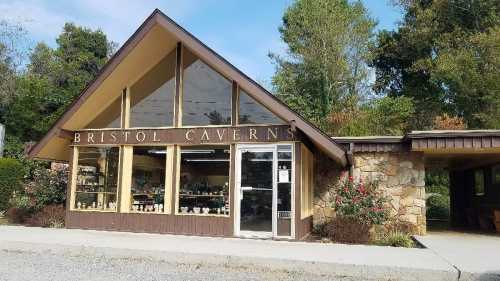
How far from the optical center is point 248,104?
41.2ft

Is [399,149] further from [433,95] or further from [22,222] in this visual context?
[433,95]

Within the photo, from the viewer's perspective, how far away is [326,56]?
31047 millimetres

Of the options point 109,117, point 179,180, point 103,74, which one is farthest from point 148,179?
point 103,74

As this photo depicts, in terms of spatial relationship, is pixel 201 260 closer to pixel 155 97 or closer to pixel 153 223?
pixel 153 223

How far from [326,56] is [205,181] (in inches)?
812

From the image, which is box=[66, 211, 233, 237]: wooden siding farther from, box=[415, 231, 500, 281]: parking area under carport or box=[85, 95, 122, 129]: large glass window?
box=[415, 231, 500, 281]: parking area under carport

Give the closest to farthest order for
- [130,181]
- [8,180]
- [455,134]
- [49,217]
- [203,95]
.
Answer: [455,134] < [203,95] < [130,181] < [49,217] < [8,180]

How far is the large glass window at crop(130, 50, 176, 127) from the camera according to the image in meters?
13.3

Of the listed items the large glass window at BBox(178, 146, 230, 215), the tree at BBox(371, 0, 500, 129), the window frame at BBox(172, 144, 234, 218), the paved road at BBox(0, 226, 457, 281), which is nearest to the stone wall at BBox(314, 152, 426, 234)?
the paved road at BBox(0, 226, 457, 281)

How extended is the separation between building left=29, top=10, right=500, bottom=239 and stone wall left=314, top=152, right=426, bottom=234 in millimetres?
27

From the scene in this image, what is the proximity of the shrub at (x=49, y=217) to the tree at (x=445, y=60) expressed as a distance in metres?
21.2

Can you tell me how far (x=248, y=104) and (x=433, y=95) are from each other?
22.8 meters

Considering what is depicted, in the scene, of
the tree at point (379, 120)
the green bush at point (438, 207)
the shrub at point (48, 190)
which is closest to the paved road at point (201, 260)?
the shrub at point (48, 190)

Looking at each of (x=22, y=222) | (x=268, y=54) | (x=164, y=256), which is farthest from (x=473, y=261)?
(x=268, y=54)
